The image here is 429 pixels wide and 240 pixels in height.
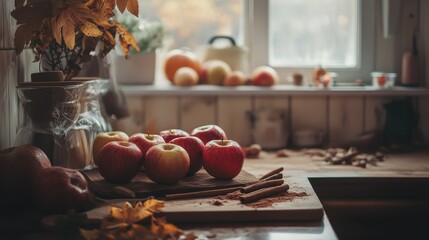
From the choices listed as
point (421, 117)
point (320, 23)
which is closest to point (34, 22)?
point (320, 23)

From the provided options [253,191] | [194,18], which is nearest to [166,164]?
[253,191]

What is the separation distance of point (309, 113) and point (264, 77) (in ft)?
0.73

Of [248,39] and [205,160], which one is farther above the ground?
[248,39]

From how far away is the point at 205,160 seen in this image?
162 cm

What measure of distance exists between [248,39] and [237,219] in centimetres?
146

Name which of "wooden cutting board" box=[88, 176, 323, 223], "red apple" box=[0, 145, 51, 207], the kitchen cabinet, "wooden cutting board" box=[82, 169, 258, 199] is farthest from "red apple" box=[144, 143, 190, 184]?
the kitchen cabinet

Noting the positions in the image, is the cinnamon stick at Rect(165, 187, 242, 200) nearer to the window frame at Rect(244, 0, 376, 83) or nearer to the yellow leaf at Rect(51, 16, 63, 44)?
the yellow leaf at Rect(51, 16, 63, 44)

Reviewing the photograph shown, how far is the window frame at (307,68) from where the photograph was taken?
2.66 meters

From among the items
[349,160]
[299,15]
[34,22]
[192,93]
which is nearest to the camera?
[34,22]

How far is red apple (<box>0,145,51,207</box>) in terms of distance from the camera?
1.39m

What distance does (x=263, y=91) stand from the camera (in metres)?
2.52

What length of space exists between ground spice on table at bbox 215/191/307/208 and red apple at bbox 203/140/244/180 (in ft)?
0.32

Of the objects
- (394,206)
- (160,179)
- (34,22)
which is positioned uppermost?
(34,22)

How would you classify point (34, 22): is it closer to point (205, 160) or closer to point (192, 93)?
point (205, 160)
